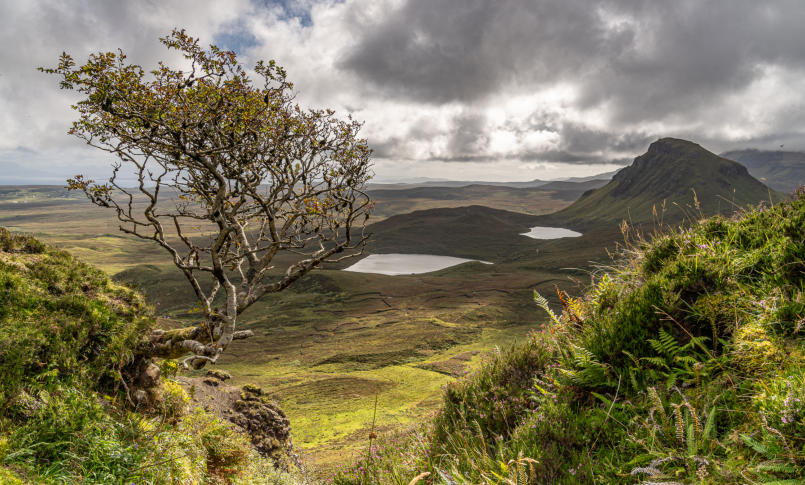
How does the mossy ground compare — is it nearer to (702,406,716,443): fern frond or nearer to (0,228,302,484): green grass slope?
(0,228,302,484): green grass slope

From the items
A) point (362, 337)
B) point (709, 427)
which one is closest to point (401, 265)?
point (362, 337)

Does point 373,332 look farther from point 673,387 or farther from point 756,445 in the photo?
point 756,445

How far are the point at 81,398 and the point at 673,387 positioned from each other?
6.77 metres

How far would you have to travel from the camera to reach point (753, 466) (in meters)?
1.99

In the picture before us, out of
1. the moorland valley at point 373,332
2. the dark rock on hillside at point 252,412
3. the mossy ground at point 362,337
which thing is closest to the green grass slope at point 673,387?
the moorland valley at point 373,332

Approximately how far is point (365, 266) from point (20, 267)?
173 m

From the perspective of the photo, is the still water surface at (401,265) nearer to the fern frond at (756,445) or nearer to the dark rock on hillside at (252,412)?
the dark rock on hillside at (252,412)

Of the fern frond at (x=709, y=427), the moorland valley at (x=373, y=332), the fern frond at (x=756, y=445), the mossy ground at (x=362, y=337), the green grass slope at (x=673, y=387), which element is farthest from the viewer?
the mossy ground at (x=362, y=337)

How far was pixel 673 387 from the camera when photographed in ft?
9.82

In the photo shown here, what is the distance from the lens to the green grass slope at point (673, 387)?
2.25 metres

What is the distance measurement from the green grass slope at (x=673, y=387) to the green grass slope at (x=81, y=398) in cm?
266

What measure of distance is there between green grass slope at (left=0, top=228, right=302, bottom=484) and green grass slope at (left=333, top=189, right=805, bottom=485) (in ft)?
8.74

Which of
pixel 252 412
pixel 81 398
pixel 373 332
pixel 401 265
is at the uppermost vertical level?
pixel 81 398

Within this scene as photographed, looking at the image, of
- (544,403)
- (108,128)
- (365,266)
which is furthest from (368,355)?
(365,266)
